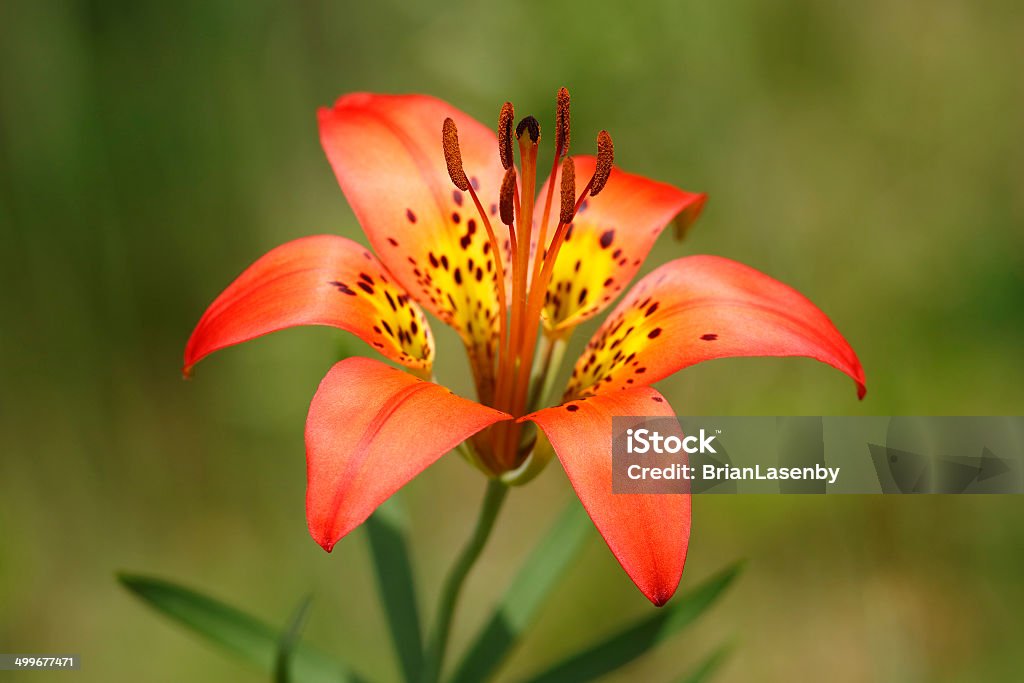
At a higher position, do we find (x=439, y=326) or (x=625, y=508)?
(x=439, y=326)

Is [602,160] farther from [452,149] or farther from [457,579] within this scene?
[457,579]

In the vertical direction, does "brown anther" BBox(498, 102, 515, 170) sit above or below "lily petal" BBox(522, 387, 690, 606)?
above

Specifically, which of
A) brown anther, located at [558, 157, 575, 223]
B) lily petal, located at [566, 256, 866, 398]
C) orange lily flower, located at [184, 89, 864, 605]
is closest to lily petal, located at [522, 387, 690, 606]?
orange lily flower, located at [184, 89, 864, 605]

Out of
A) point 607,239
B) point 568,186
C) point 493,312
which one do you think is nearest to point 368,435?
point 568,186

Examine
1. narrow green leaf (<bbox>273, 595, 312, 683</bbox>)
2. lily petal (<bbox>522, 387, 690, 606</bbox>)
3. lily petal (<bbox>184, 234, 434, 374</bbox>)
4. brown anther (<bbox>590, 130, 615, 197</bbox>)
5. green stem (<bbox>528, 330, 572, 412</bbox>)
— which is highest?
brown anther (<bbox>590, 130, 615, 197</bbox>)

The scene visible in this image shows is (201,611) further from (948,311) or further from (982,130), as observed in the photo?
(982,130)

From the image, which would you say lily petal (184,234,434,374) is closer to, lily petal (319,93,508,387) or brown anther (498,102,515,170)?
lily petal (319,93,508,387)

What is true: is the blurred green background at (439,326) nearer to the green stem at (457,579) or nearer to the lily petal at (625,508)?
the green stem at (457,579)

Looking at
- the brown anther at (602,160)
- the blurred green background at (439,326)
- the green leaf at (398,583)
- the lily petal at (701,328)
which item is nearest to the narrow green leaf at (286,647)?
the green leaf at (398,583)
